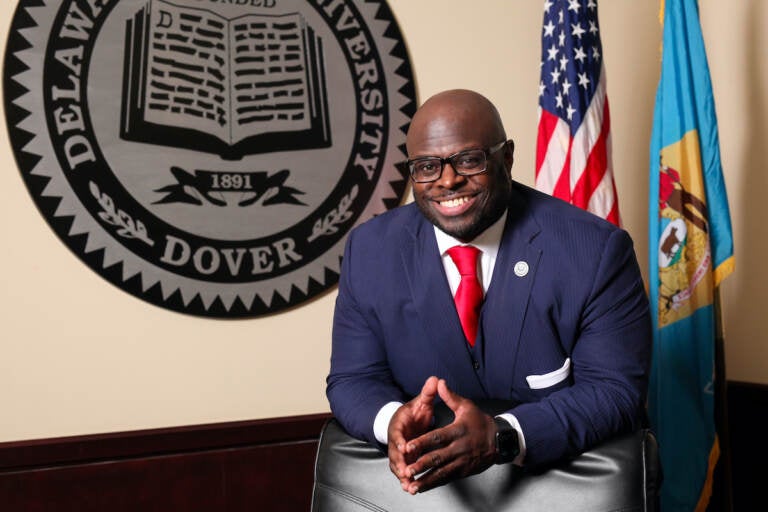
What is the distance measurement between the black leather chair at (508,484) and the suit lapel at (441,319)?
0.33m

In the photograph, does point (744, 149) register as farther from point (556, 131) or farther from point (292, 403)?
point (292, 403)

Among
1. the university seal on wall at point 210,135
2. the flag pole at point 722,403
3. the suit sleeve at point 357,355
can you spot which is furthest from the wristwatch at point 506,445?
the flag pole at point 722,403

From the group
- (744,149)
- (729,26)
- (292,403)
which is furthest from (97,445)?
(729,26)

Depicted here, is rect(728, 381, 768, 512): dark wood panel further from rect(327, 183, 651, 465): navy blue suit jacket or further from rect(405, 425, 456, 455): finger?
rect(405, 425, 456, 455): finger

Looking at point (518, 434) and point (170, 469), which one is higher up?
point (518, 434)

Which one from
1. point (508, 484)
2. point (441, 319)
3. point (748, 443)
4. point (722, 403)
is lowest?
point (748, 443)

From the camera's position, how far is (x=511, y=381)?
5.84ft

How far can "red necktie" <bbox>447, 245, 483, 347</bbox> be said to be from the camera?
5.89ft

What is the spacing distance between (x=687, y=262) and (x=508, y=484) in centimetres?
174

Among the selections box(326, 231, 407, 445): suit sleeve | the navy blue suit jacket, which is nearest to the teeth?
the navy blue suit jacket

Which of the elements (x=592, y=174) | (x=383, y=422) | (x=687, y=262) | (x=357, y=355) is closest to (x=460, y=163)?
(x=357, y=355)

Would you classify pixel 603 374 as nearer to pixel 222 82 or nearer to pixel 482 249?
pixel 482 249

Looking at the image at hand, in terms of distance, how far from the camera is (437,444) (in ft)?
4.54

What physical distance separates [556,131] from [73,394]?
1901 millimetres
